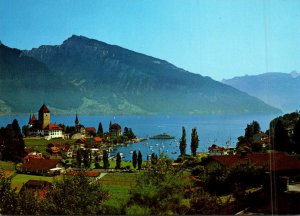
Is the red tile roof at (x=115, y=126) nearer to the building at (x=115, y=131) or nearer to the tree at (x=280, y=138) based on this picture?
the building at (x=115, y=131)

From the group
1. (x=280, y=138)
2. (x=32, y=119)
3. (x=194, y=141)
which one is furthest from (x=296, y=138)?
(x=32, y=119)

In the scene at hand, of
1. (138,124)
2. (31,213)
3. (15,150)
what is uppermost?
(138,124)

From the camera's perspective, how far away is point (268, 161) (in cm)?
600

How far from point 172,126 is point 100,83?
133cm

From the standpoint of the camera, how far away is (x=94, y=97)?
659 cm

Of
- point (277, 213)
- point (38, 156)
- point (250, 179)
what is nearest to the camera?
point (277, 213)

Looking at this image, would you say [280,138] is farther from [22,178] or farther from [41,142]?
[22,178]

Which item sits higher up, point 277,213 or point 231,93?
point 231,93

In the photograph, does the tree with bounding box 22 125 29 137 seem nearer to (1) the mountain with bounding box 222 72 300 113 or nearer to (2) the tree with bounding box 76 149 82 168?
(2) the tree with bounding box 76 149 82 168

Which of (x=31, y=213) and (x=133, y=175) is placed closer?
(x=31, y=213)

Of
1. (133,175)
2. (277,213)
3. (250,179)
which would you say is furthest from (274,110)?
(133,175)

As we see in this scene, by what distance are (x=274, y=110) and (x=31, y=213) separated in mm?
3747

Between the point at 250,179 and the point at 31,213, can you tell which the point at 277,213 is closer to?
the point at 250,179

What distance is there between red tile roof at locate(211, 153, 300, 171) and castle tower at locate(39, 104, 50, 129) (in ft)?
8.35
